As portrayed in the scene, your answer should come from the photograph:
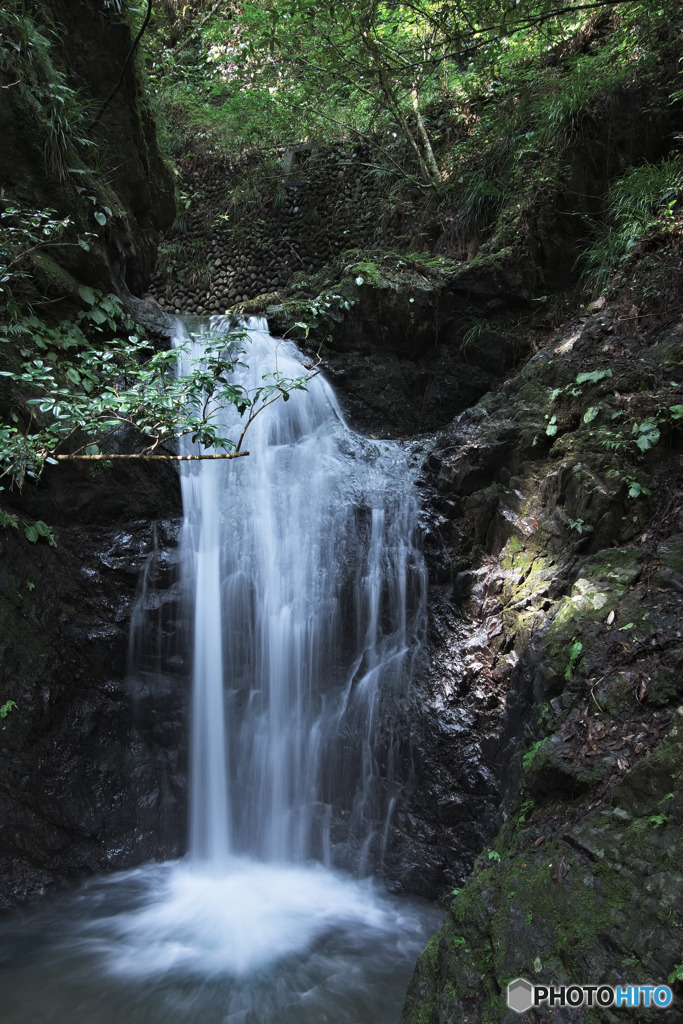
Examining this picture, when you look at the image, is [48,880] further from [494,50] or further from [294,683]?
[494,50]

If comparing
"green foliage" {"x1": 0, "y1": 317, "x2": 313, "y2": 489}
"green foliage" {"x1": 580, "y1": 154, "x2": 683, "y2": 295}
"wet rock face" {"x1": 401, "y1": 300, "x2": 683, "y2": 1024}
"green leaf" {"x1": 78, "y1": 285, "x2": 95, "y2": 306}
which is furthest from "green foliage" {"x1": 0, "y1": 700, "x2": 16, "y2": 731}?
"green foliage" {"x1": 580, "y1": 154, "x2": 683, "y2": 295}

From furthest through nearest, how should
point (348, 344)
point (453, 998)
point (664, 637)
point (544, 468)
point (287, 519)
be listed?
point (348, 344) → point (287, 519) → point (544, 468) → point (664, 637) → point (453, 998)

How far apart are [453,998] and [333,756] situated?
8.68ft

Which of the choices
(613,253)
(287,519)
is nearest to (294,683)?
(287,519)

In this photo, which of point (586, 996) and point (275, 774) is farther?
point (275, 774)

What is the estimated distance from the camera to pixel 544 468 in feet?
16.8

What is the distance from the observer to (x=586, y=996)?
2.29 meters

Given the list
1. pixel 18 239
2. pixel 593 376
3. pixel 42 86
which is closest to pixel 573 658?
pixel 593 376

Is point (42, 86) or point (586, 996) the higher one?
point (42, 86)

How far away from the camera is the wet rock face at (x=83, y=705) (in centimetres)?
480

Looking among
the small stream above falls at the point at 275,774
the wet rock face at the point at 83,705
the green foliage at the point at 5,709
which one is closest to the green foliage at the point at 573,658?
the small stream above falls at the point at 275,774

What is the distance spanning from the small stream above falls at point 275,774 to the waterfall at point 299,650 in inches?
0.5

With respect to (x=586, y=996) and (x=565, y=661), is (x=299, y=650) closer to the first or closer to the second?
(x=565, y=661)

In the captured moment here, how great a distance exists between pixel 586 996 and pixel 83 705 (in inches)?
170
